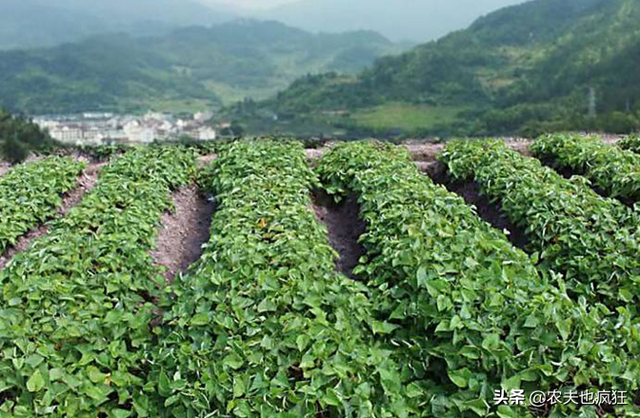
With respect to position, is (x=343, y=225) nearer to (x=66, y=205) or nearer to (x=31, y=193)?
(x=66, y=205)

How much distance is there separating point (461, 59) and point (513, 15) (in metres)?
29.2

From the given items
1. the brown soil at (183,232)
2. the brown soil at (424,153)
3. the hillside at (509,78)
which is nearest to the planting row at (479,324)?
the brown soil at (183,232)

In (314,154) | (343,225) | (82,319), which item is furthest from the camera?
(314,154)

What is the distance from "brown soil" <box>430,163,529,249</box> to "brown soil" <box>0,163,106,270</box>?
587 centimetres

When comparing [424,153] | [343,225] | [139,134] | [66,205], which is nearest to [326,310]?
[343,225]

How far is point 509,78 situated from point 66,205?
92.6 meters

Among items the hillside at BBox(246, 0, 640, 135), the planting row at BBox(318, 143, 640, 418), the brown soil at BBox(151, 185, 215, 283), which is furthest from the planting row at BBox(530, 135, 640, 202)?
the hillside at BBox(246, 0, 640, 135)

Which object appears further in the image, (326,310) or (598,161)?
(598,161)

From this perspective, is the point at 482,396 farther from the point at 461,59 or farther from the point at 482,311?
the point at 461,59

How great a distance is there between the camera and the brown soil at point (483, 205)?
769 cm

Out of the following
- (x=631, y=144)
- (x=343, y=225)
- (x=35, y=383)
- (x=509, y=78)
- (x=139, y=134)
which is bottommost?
(x=139, y=134)

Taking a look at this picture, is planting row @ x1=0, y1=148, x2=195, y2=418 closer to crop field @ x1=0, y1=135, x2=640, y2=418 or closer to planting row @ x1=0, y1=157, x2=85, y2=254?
crop field @ x1=0, y1=135, x2=640, y2=418

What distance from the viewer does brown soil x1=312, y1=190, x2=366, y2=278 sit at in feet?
26.0

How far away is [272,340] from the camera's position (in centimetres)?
467
